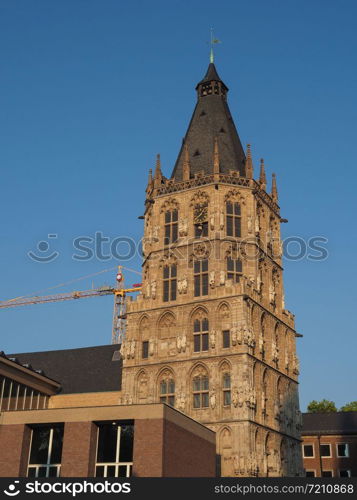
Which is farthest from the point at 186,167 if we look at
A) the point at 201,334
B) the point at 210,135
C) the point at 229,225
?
the point at 201,334

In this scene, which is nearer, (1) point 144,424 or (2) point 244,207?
(1) point 144,424

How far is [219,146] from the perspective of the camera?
2781 inches

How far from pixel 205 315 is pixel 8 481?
3223cm

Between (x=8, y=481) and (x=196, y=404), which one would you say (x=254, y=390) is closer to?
(x=196, y=404)

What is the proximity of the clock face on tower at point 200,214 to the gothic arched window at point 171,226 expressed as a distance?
81.8 inches

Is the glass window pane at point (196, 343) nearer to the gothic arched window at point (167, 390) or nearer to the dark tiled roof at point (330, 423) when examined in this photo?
the gothic arched window at point (167, 390)

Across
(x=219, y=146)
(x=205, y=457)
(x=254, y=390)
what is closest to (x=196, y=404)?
(x=254, y=390)

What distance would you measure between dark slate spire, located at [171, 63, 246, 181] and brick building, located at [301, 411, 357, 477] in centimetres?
3497

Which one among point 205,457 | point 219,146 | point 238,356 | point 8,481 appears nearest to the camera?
point 8,481

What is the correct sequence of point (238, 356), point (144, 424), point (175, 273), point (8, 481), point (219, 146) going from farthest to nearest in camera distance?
point (219, 146), point (175, 273), point (238, 356), point (144, 424), point (8, 481)

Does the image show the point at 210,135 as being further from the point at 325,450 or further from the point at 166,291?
the point at 325,450

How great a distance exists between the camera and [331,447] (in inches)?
3268

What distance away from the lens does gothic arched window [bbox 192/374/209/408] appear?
57.9 metres

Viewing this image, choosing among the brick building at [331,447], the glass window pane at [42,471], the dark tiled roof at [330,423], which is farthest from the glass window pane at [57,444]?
the dark tiled roof at [330,423]
